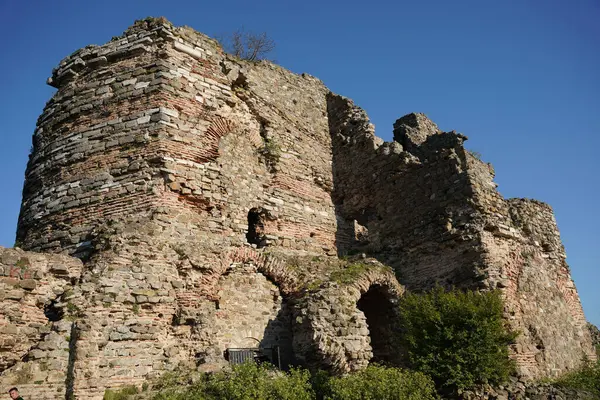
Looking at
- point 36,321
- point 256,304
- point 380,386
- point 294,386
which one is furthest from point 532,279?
point 36,321

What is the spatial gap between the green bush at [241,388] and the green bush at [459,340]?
2.60 meters

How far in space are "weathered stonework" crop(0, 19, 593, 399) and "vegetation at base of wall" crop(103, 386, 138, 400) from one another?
0.16 meters

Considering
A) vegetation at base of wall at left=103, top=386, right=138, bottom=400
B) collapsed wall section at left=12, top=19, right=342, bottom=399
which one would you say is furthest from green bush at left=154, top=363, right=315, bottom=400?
collapsed wall section at left=12, top=19, right=342, bottom=399

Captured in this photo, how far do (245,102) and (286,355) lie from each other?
6451mm

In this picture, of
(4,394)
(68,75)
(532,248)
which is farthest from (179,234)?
(532,248)

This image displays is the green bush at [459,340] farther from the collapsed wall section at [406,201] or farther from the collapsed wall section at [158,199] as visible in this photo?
the collapsed wall section at [158,199]

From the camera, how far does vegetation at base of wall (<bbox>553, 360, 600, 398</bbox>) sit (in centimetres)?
1048

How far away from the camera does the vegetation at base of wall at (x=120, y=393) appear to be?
7930 mm

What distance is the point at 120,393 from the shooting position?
26.3 ft

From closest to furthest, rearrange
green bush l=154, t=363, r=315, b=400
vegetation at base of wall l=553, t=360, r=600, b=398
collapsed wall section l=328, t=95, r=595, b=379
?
green bush l=154, t=363, r=315, b=400
vegetation at base of wall l=553, t=360, r=600, b=398
collapsed wall section l=328, t=95, r=595, b=379

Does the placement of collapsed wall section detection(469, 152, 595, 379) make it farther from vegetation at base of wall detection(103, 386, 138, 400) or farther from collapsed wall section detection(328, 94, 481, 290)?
vegetation at base of wall detection(103, 386, 138, 400)

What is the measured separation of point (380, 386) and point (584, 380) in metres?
5.50

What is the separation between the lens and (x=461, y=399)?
30.7 feet

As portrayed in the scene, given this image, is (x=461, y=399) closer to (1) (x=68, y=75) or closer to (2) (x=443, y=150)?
(2) (x=443, y=150)
